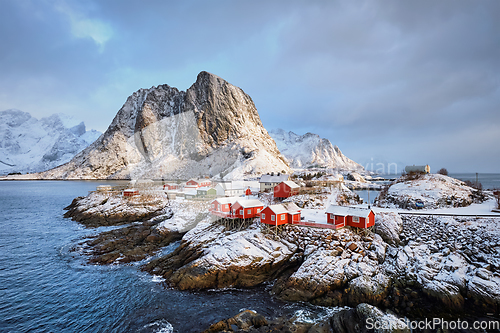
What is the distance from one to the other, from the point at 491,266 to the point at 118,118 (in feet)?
607

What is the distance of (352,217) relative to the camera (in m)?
25.1

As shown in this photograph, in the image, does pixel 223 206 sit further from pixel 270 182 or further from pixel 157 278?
pixel 270 182

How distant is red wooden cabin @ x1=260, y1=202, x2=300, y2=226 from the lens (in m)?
25.9

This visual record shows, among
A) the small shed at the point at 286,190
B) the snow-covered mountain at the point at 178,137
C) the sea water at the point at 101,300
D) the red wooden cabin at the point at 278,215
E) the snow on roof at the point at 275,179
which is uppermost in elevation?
the snow-covered mountain at the point at 178,137

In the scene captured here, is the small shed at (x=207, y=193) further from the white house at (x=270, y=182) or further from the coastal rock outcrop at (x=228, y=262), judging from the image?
the coastal rock outcrop at (x=228, y=262)

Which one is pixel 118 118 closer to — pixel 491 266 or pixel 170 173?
pixel 170 173

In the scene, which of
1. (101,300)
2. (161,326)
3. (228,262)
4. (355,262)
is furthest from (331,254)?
(101,300)

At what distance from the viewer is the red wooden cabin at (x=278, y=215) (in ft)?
85.0

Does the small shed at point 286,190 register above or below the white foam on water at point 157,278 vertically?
above

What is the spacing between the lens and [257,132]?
138 meters

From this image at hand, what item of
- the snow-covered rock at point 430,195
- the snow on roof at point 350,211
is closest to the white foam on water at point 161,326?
the snow on roof at point 350,211

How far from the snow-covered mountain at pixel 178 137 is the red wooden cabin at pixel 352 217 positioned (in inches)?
3333

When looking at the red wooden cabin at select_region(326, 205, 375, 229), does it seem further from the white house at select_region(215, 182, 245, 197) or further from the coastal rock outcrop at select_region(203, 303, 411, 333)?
the white house at select_region(215, 182, 245, 197)

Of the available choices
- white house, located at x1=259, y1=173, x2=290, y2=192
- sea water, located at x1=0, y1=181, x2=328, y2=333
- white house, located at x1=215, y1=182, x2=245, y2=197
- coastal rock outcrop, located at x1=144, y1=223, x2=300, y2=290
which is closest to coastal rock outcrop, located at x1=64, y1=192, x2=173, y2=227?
white house, located at x1=215, y1=182, x2=245, y2=197
